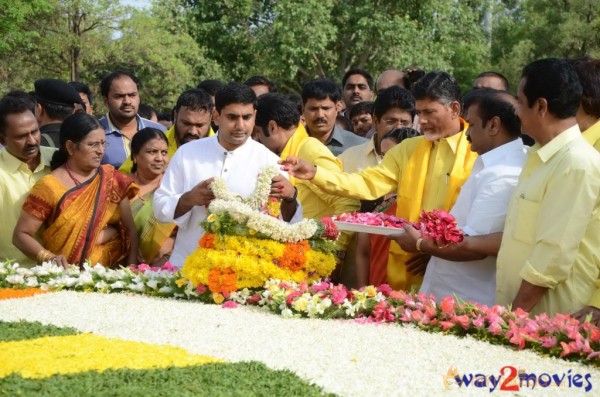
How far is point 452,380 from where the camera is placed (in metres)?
4.29

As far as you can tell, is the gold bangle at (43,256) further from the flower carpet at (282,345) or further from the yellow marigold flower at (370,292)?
the yellow marigold flower at (370,292)

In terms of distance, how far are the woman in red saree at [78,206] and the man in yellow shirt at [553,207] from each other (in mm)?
3457

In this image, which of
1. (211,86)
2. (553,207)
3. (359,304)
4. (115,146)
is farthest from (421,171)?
(211,86)

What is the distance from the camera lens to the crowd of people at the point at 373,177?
191 inches

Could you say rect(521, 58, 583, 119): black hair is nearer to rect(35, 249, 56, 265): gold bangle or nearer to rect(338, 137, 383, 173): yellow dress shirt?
rect(338, 137, 383, 173): yellow dress shirt

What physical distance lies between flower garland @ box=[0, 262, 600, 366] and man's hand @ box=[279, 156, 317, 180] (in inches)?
31.1

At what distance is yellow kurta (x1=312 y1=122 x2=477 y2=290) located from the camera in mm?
6086

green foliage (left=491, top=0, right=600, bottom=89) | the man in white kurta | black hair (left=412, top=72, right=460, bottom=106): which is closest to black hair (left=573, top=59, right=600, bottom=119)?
black hair (left=412, top=72, right=460, bottom=106)

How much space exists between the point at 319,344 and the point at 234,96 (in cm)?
216

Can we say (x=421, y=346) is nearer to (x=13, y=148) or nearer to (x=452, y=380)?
(x=452, y=380)

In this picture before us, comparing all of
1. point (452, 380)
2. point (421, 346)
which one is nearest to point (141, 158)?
point (421, 346)

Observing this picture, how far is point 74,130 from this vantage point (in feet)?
22.8

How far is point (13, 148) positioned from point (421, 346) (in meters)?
4.07

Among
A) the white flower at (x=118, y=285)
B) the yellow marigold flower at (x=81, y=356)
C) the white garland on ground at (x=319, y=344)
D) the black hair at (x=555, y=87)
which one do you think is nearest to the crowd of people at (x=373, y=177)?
the black hair at (x=555, y=87)
